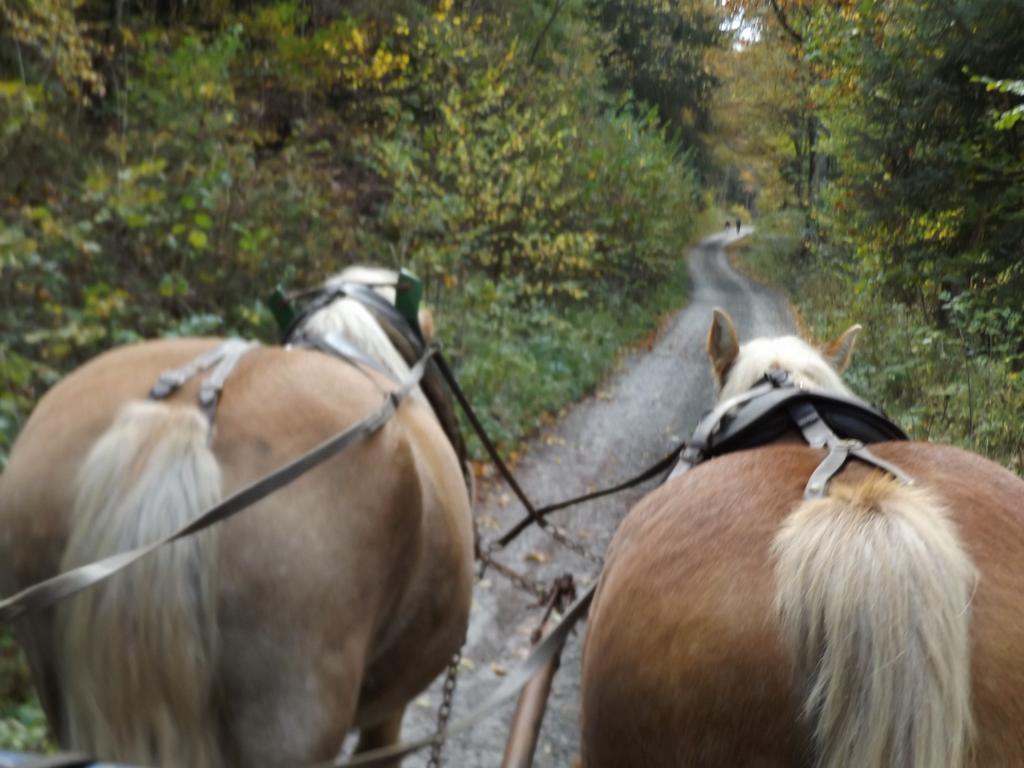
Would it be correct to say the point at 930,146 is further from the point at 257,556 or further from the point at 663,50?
the point at 663,50

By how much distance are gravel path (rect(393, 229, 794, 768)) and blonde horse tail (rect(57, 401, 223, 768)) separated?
2507mm

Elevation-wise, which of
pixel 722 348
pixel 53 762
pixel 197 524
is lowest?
pixel 53 762

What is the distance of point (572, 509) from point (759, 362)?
14.6 ft

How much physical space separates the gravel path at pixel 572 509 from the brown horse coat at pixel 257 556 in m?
2.37

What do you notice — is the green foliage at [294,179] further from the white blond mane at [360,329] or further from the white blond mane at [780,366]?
the white blond mane at [780,366]

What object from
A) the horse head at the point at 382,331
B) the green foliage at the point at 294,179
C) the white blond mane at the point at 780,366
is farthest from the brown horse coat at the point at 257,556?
the green foliage at the point at 294,179

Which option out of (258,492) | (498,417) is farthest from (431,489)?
(498,417)

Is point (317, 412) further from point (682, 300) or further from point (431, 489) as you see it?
point (682, 300)

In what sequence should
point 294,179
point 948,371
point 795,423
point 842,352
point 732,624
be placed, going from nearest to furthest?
point 732,624 → point 795,423 → point 842,352 → point 948,371 → point 294,179

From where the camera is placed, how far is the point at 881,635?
1.53 metres

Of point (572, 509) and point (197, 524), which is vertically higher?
point (197, 524)

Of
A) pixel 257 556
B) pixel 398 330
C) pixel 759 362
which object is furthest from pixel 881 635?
pixel 398 330

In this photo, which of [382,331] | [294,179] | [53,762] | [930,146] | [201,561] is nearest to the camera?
[53,762]

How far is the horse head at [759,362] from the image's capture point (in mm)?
3057
